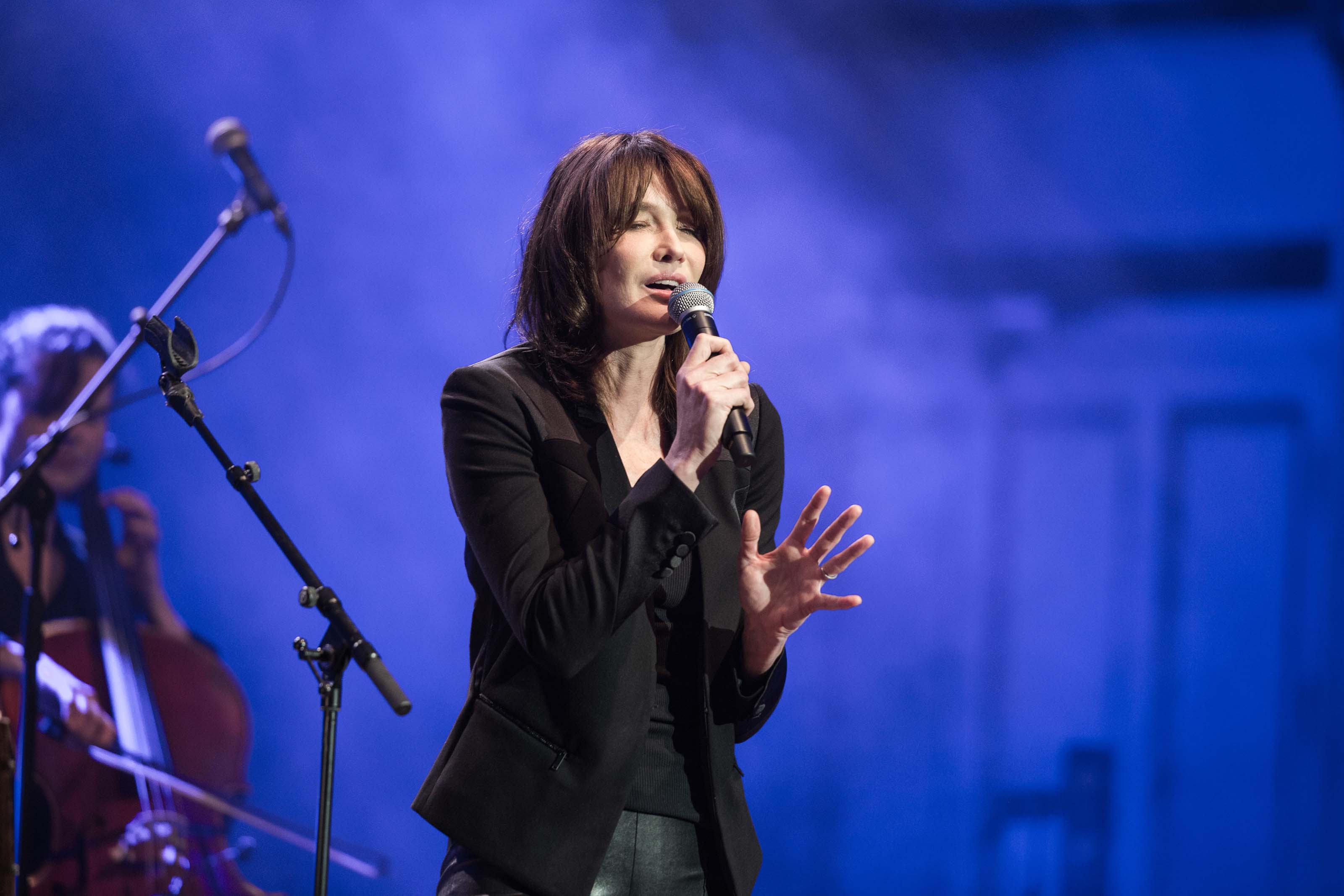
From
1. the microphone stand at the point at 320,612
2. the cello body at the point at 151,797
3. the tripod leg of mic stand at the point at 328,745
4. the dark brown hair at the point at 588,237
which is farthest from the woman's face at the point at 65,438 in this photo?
the dark brown hair at the point at 588,237

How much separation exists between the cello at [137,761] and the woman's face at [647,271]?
2.00m

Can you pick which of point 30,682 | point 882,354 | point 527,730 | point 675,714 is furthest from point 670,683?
point 30,682

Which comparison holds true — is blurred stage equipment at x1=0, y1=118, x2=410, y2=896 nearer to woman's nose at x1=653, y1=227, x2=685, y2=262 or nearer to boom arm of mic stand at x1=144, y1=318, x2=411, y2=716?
Result: boom arm of mic stand at x1=144, y1=318, x2=411, y2=716

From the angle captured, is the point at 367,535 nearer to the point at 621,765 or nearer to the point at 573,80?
the point at 573,80

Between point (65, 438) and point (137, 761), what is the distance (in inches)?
35.7

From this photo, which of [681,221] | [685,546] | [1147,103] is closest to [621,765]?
[685,546]

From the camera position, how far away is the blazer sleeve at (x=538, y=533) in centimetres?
116

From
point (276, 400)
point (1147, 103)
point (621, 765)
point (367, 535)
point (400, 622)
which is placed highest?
point (1147, 103)

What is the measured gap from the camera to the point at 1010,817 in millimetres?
2996

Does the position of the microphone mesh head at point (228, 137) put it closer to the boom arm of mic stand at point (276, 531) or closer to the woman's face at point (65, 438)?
the woman's face at point (65, 438)

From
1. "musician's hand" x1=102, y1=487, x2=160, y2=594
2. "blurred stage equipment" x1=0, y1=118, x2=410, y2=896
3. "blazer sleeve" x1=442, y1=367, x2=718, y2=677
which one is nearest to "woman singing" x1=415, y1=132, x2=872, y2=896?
"blazer sleeve" x1=442, y1=367, x2=718, y2=677

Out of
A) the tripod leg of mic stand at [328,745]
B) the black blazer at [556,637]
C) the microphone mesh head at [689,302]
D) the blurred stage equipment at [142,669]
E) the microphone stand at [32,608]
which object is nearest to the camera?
the black blazer at [556,637]

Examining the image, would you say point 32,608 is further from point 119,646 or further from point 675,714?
point 675,714

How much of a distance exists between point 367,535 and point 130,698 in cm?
77
